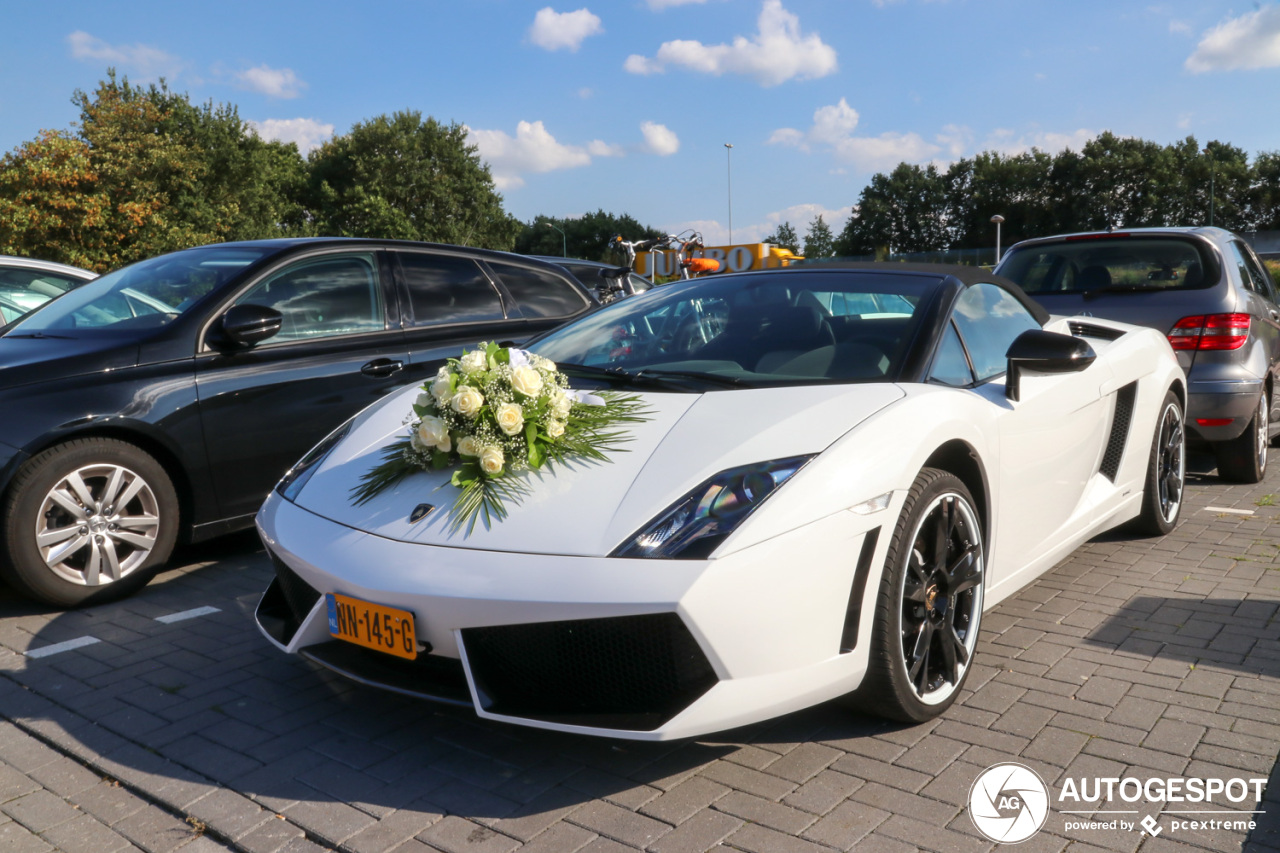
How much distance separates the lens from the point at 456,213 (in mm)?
64562

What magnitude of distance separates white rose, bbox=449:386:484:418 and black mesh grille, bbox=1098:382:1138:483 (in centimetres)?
269

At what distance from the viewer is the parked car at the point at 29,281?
243 inches

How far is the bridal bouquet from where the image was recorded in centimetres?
269

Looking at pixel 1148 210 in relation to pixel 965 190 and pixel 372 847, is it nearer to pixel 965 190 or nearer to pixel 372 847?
pixel 965 190

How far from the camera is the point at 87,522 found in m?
3.97

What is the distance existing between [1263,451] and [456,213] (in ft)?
204

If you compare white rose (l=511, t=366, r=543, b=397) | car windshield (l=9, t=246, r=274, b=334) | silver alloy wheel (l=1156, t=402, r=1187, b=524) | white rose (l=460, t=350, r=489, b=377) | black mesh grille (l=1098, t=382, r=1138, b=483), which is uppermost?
car windshield (l=9, t=246, r=274, b=334)

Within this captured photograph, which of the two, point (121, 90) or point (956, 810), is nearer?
point (956, 810)

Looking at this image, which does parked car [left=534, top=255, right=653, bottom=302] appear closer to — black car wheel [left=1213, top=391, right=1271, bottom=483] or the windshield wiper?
black car wheel [left=1213, top=391, right=1271, bottom=483]

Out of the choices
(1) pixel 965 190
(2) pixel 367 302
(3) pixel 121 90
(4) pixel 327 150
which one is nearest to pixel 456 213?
(4) pixel 327 150

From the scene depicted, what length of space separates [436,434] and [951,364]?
1.67 meters

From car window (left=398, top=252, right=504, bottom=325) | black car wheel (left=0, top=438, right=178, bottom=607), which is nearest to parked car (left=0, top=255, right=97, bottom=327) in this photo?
car window (left=398, top=252, right=504, bottom=325)

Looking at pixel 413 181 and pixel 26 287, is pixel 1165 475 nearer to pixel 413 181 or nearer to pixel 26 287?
pixel 26 287

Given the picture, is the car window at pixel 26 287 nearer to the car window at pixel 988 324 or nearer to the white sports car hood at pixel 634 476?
the white sports car hood at pixel 634 476
